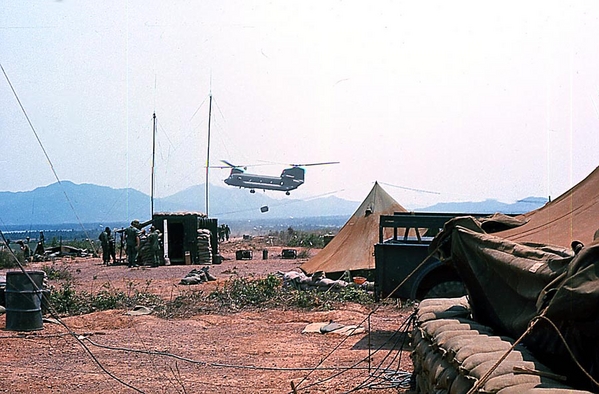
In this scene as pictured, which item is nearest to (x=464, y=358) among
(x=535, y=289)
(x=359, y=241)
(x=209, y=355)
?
(x=535, y=289)

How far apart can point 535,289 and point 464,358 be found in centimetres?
68

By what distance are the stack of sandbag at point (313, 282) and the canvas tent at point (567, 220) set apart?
332 inches

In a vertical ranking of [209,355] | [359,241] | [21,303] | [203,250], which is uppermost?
[359,241]

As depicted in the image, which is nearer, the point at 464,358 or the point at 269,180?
the point at 464,358

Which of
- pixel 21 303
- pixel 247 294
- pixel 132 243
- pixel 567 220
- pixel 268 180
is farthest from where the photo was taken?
pixel 268 180

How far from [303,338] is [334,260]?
7.82 meters

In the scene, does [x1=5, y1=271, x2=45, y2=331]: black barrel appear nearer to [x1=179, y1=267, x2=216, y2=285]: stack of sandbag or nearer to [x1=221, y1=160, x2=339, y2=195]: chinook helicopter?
[x1=179, y1=267, x2=216, y2=285]: stack of sandbag

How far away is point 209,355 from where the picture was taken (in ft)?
36.4

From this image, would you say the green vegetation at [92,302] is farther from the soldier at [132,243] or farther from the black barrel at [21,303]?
the soldier at [132,243]

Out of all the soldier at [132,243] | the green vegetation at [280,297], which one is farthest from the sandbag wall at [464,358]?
the soldier at [132,243]

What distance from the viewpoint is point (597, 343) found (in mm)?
3914

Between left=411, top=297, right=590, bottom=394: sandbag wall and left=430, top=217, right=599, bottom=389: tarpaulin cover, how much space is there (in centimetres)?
15

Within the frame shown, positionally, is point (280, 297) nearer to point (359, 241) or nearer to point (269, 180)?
point (359, 241)

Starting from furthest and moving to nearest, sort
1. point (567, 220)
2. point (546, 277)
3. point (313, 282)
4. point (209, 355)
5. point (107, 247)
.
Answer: point (107, 247) → point (313, 282) → point (209, 355) → point (567, 220) → point (546, 277)
